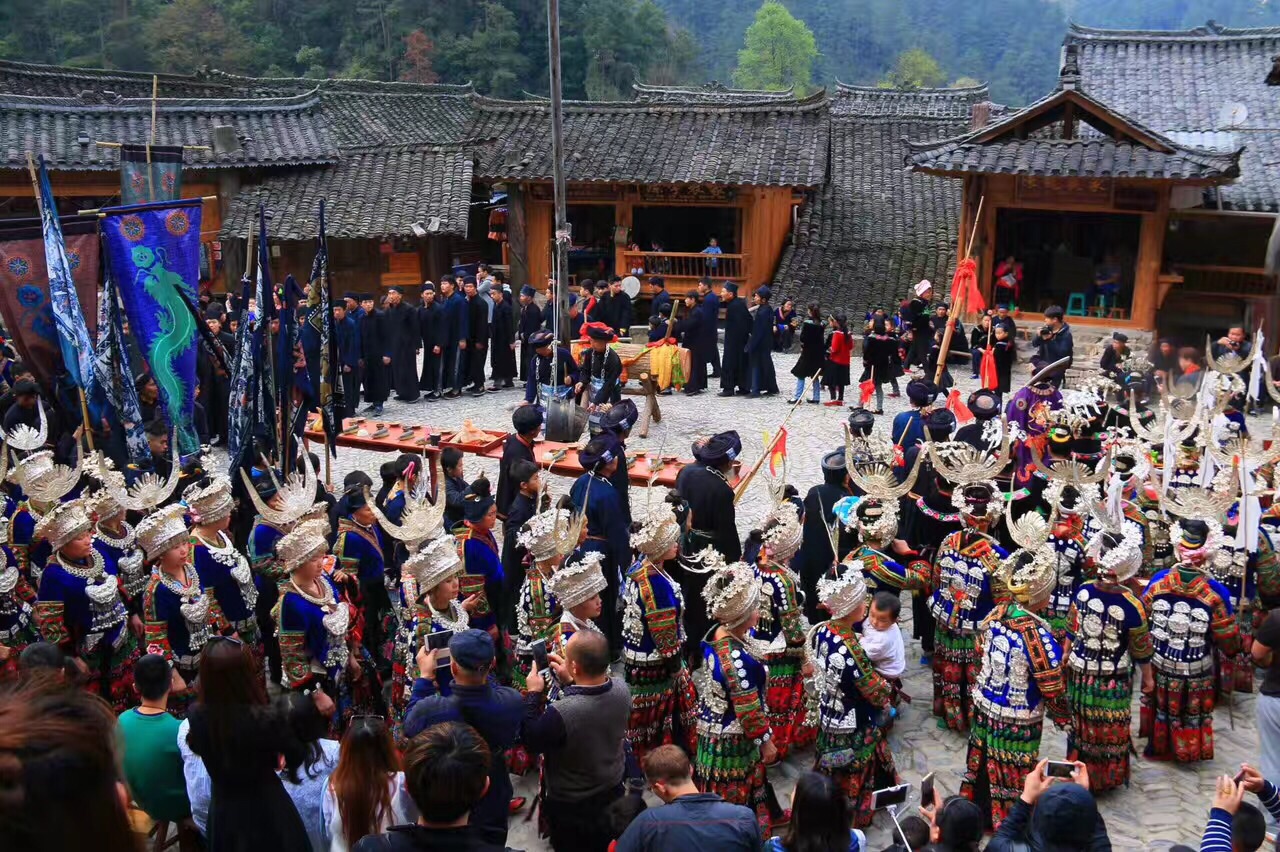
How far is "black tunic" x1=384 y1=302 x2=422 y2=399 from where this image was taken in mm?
16425

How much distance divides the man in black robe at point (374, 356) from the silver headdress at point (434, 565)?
1041 cm

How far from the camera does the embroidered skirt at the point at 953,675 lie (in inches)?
287

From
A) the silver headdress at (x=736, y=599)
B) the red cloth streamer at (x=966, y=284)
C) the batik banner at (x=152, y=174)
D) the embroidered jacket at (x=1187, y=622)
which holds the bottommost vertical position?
the embroidered jacket at (x=1187, y=622)

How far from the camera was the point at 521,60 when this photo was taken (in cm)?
4056

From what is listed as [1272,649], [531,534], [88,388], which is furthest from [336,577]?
[1272,649]

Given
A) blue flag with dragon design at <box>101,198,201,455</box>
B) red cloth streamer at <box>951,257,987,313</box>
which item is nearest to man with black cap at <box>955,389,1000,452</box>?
red cloth streamer at <box>951,257,987,313</box>

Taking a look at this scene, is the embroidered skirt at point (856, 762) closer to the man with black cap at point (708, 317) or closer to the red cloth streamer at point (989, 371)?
the red cloth streamer at point (989, 371)

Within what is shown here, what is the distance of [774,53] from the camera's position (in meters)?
58.2

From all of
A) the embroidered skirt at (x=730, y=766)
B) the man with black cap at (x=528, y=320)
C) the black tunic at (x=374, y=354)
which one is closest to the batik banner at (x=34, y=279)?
the embroidered skirt at (x=730, y=766)

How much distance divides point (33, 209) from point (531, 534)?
64.3 ft

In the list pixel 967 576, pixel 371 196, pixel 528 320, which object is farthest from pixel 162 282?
pixel 371 196

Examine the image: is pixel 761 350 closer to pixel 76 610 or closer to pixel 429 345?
pixel 429 345

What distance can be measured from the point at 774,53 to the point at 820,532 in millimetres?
53560

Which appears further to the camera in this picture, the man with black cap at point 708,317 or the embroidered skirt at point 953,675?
the man with black cap at point 708,317
